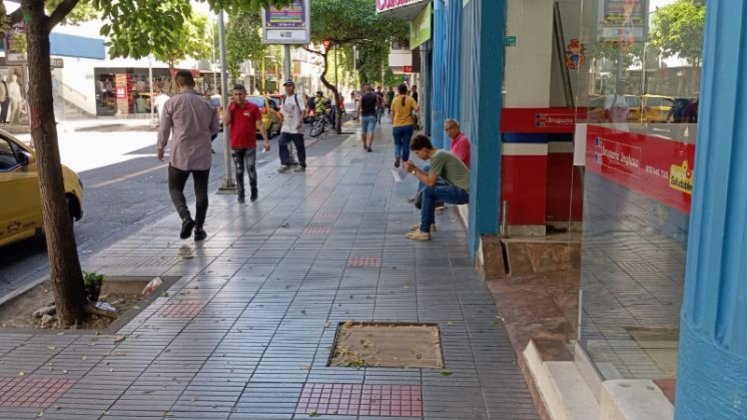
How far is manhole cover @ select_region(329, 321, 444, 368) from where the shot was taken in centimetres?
455

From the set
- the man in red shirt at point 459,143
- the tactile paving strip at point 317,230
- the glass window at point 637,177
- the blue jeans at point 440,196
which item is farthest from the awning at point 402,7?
the glass window at point 637,177

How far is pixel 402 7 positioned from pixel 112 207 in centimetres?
905

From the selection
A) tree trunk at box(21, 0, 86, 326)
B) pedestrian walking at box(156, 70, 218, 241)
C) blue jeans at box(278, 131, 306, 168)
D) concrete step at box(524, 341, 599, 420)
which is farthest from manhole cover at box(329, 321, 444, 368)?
blue jeans at box(278, 131, 306, 168)

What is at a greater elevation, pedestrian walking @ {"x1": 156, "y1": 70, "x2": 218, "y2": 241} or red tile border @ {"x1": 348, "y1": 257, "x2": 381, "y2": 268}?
pedestrian walking @ {"x1": 156, "y1": 70, "x2": 218, "y2": 241}

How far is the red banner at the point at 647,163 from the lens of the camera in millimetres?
2535

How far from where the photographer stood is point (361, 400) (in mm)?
3992

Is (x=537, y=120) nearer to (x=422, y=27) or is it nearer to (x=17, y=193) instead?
(x=17, y=193)

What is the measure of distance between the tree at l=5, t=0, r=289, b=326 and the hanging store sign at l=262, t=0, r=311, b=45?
12.1 meters

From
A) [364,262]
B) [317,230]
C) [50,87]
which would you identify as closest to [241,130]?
[317,230]

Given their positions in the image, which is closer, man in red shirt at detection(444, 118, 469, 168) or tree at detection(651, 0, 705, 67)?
tree at detection(651, 0, 705, 67)

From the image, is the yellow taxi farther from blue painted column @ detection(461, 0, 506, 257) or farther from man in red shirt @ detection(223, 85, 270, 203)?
man in red shirt @ detection(223, 85, 270, 203)

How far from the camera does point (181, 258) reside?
24.1 ft

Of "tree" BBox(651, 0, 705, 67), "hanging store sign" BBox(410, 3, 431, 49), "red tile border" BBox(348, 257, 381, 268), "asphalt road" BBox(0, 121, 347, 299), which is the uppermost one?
"hanging store sign" BBox(410, 3, 431, 49)

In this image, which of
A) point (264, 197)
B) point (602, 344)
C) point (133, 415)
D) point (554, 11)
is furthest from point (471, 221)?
point (264, 197)
